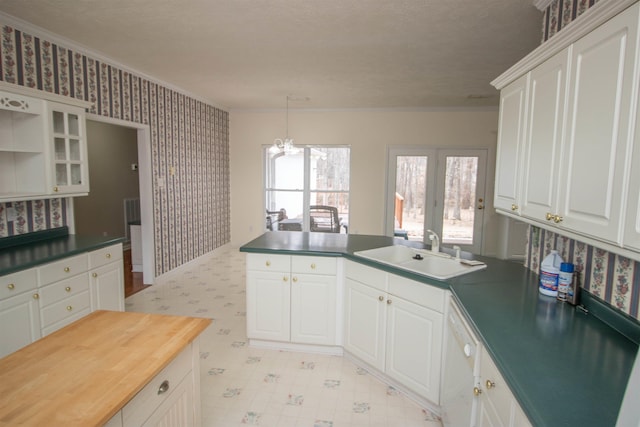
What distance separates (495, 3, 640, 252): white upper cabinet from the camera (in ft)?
3.75

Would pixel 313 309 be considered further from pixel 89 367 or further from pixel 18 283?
pixel 18 283

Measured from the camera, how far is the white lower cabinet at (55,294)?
2.25 meters

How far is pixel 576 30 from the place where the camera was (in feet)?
4.60

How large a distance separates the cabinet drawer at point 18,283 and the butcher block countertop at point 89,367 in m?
1.10

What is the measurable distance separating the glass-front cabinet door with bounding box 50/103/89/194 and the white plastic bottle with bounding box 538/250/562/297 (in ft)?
11.7

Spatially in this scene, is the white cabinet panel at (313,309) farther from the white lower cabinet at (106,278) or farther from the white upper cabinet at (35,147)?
the white upper cabinet at (35,147)

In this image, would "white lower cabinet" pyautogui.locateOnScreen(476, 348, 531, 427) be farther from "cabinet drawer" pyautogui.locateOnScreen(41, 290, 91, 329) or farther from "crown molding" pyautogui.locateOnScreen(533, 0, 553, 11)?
"cabinet drawer" pyautogui.locateOnScreen(41, 290, 91, 329)

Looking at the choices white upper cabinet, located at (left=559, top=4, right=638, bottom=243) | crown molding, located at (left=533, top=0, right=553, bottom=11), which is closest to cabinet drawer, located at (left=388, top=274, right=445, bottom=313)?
white upper cabinet, located at (left=559, top=4, right=638, bottom=243)

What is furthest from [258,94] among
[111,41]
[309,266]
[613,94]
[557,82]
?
[613,94]

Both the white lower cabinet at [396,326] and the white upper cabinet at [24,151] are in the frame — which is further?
the white upper cabinet at [24,151]

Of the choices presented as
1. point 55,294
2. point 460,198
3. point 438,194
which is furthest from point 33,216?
point 460,198

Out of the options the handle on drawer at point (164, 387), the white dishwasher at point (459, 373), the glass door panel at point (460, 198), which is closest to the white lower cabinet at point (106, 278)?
the handle on drawer at point (164, 387)

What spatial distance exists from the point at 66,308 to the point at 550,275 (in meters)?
3.26

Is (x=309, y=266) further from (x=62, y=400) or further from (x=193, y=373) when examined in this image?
(x=62, y=400)
